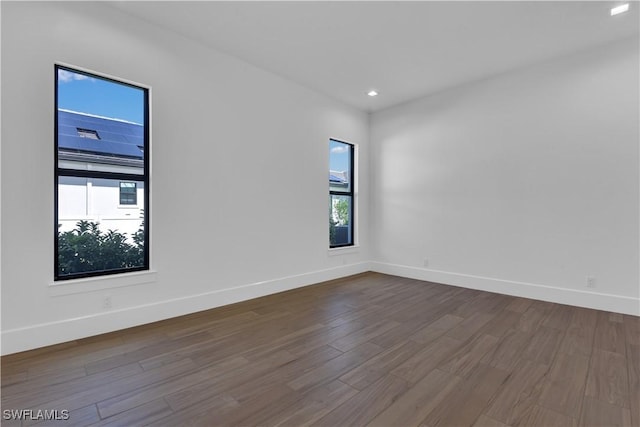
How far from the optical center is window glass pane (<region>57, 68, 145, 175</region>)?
2.69 meters

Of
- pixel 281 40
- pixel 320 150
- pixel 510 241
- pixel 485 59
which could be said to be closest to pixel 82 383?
pixel 281 40

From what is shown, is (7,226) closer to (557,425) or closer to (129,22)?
(129,22)

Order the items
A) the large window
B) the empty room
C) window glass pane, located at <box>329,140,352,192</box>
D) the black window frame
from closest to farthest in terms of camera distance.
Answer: the empty room, the large window, the black window frame, window glass pane, located at <box>329,140,352,192</box>

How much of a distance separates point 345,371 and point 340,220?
3442mm

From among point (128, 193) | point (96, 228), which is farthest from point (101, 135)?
point (96, 228)

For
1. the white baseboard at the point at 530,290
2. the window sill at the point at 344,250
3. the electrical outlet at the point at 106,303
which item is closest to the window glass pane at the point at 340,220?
the window sill at the point at 344,250

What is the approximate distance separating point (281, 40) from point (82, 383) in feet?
11.5

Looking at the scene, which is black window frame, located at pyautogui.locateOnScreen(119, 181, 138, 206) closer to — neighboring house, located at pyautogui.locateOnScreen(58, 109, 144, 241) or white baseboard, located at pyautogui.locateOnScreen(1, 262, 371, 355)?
neighboring house, located at pyautogui.locateOnScreen(58, 109, 144, 241)

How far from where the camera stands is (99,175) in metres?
2.84

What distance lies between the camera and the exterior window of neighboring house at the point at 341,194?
17.2ft

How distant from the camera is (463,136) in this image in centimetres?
456

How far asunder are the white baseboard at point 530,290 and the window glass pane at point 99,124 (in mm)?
4207

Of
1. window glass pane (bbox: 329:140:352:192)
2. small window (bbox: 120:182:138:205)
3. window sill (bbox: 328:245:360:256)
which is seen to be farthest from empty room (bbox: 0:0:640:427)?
window glass pane (bbox: 329:140:352:192)

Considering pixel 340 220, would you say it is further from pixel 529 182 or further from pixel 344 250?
pixel 529 182
